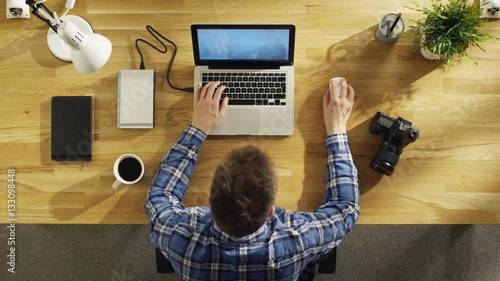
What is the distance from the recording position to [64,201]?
1287mm

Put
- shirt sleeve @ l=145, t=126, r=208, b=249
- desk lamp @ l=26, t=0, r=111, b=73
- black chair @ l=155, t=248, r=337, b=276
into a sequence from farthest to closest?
black chair @ l=155, t=248, r=337, b=276, shirt sleeve @ l=145, t=126, r=208, b=249, desk lamp @ l=26, t=0, r=111, b=73

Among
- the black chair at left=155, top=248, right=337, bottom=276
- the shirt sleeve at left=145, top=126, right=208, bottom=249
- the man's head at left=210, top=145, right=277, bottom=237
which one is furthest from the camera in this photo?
the black chair at left=155, top=248, right=337, bottom=276

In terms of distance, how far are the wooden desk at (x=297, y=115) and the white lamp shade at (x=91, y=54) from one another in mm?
191

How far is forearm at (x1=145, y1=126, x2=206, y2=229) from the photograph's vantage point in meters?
1.18

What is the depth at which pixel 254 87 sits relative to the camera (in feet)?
4.21

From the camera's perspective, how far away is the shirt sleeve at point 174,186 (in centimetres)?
113

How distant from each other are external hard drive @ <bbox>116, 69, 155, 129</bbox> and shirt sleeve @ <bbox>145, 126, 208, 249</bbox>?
0.46 feet

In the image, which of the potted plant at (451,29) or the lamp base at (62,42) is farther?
the lamp base at (62,42)

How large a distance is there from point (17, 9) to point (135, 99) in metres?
0.47

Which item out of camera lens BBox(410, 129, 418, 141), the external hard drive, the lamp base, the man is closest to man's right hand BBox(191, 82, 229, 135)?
the man

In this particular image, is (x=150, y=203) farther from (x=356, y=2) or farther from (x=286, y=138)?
(x=356, y=2)

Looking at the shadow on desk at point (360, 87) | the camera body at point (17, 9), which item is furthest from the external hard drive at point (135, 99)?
the shadow on desk at point (360, 87)

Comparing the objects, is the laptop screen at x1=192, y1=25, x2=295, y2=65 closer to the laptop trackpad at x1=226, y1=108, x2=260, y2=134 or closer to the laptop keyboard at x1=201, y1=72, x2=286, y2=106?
the laptop keyboard at x1=201, y1=72, x2=286, y2=106

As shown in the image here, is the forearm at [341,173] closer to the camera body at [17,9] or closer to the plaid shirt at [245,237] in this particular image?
the plaid shirt at [245,237]
